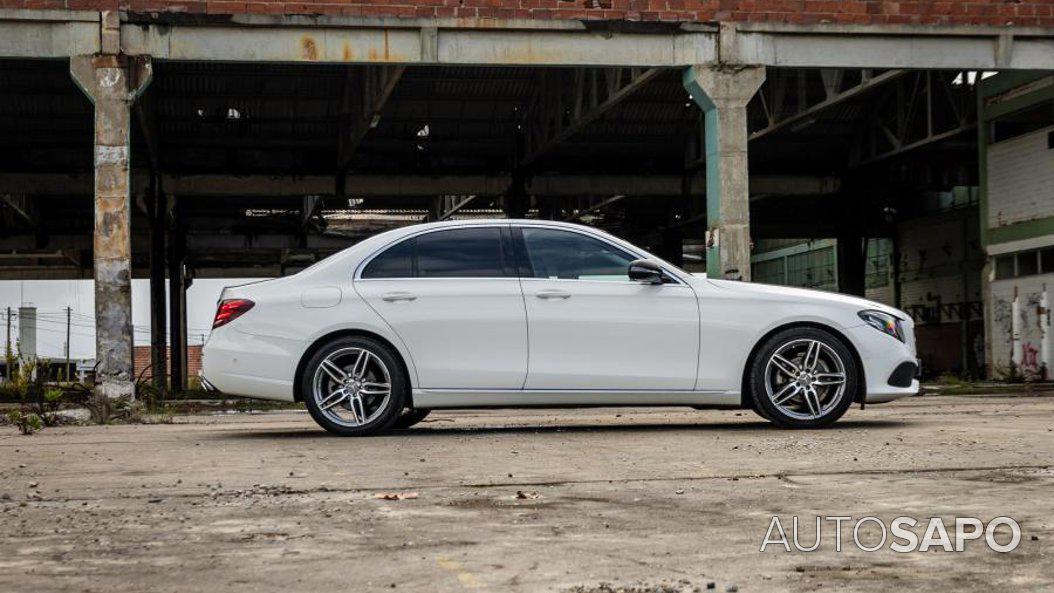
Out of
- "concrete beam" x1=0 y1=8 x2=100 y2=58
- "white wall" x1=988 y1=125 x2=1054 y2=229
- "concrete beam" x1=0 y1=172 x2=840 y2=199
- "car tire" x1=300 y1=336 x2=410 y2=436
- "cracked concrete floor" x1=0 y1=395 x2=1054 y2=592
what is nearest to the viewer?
"cracked concrete floor" x1=0 y1=395 x2=1054 y2=592

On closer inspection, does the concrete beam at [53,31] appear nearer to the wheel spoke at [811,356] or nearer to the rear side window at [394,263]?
the rear side window at [394,263]

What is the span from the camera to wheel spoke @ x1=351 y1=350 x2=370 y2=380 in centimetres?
930

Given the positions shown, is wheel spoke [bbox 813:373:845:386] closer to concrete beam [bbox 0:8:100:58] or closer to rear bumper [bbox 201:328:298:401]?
rear bumper [bbox 201:328:298:401]

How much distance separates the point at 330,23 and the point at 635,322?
32.2 feet

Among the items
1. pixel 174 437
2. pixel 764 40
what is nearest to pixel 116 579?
pixel 174 437

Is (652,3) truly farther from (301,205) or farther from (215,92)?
(301,205)

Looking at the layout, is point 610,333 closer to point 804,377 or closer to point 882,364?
point 804,377

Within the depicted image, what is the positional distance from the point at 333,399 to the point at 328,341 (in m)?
0.40

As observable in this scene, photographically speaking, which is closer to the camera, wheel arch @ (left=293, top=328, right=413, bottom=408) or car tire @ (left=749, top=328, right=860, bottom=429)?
wheel arch @ (left=293, top=328, right=413, bottom=408)

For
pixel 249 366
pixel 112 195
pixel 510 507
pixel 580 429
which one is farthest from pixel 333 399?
pixel 112 195

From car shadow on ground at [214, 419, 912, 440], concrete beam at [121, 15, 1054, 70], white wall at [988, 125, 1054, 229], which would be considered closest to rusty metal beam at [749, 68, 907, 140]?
white wall at [988, 125, 1054, 229]

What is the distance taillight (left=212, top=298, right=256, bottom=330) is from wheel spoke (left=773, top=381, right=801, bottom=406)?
3672 millimetres

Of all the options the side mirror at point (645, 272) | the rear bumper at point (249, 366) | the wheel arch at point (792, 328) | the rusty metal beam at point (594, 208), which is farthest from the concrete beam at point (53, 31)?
the rusty metal beam at point (594, 208)

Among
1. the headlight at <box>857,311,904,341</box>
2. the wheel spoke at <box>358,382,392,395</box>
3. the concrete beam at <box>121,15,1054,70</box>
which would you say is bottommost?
the wheel spoke at <box>358,382,392,395</box>
